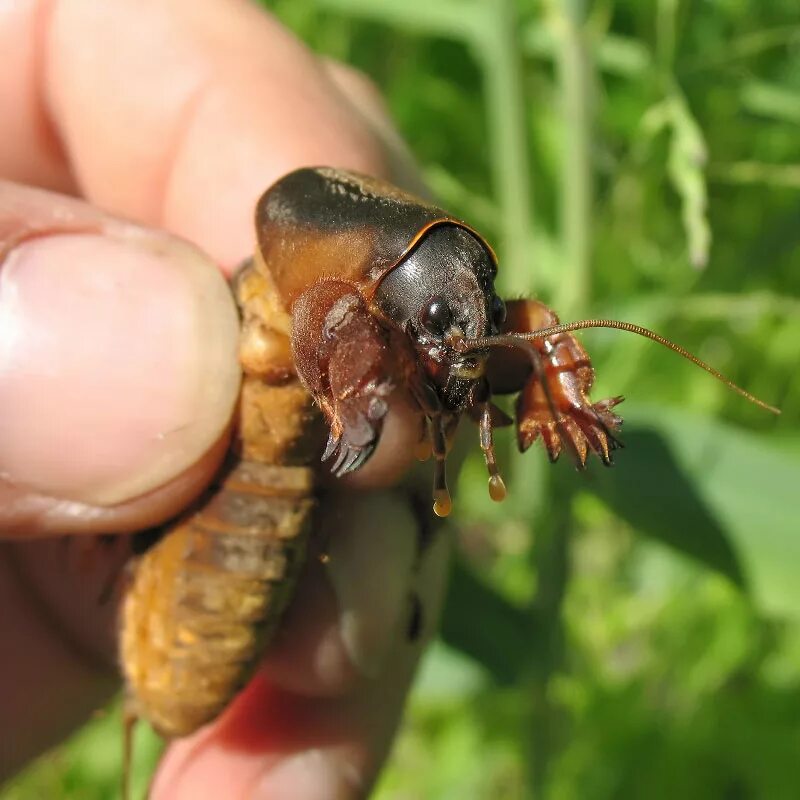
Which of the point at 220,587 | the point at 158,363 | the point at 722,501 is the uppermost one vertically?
the point at 158,363

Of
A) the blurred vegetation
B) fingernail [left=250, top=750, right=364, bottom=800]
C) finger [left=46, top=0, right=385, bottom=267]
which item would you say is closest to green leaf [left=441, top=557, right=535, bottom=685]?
the blurred vegetation

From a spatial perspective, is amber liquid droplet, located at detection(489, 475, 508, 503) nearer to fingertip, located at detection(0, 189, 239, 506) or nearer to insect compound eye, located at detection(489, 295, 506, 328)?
insect compound eye, located at detection(489, 295, 506, 328)

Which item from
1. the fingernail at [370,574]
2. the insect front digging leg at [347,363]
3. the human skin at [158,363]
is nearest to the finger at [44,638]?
the human skin at [158,363]

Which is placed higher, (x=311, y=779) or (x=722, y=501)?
(x=722, y=501)

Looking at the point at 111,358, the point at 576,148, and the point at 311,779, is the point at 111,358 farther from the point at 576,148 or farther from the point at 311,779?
the point at 576,148

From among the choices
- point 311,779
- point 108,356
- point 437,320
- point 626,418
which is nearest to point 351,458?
point 437,320
